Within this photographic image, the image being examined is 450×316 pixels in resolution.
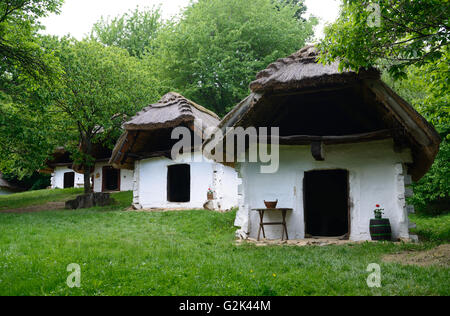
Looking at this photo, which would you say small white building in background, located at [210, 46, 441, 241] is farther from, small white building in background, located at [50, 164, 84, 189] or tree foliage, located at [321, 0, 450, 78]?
small white building in background, located at [50, 164, 84, 189]

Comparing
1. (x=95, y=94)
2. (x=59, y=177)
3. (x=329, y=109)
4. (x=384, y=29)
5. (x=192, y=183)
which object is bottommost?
(x=192, y=183)

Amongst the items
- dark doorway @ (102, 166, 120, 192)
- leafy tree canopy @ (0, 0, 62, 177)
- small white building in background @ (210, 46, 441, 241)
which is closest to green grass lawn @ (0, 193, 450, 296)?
small white building in background @ (210, 46, 441, 241)

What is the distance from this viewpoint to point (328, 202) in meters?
11.5

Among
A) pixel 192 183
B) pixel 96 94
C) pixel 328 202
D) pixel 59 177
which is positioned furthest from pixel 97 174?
pixel 328 202

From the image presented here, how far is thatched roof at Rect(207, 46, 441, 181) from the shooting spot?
23.2 feet

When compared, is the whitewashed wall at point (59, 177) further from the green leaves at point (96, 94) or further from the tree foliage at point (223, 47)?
the tree foliage at point (223, 47)

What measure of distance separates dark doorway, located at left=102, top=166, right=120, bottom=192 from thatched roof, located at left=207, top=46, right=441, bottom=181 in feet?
47.1

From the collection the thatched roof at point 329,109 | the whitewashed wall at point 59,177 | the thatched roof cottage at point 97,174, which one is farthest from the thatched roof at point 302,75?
the whitewashed wall at point 59,177

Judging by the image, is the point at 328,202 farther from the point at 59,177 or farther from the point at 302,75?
the point at 59,177

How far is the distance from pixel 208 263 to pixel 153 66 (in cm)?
1900

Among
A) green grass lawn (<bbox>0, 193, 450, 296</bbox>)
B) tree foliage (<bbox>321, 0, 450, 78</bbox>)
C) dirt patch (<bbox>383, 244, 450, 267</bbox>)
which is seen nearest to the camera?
green grass lawn (<bbox>0, 193, 450, 296</bbox>)

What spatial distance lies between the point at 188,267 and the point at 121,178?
1649 cm

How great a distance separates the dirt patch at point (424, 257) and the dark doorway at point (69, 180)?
74.4ft
